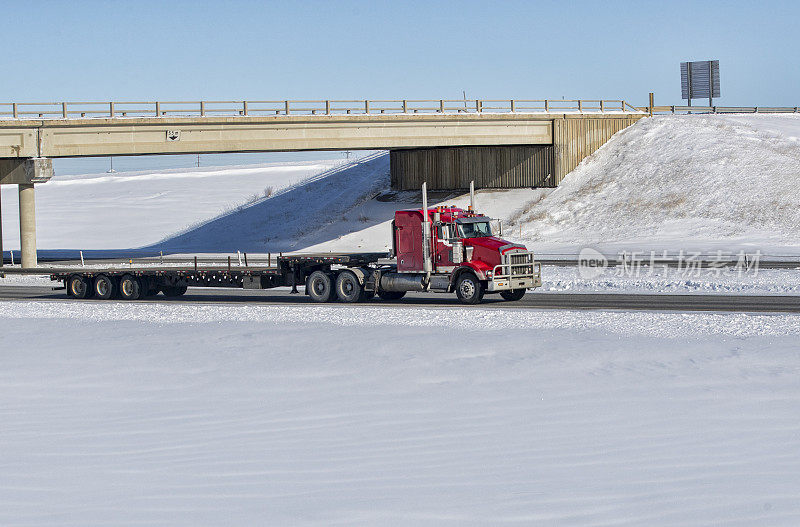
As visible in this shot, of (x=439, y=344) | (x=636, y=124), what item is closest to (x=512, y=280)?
(x=439, y=344)

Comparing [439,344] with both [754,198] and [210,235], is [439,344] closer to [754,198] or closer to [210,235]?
[754,198]

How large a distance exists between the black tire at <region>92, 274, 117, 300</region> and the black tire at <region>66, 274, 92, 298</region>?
0.80ft

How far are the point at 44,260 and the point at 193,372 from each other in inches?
2011

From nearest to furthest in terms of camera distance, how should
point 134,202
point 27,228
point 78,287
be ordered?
1. point 78,287
2. point 27,228
3. point 134,202

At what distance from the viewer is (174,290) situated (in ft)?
116

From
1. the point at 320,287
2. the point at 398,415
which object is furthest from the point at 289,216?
the point at 398,415

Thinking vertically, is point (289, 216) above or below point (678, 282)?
above

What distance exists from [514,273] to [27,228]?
3600 cm

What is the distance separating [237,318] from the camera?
2553 cm

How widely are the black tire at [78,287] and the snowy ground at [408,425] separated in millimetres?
12758

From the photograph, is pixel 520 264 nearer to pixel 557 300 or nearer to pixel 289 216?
pixel 557 300

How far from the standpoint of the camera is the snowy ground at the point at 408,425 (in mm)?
8812

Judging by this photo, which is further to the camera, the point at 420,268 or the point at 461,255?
the point at 420,268

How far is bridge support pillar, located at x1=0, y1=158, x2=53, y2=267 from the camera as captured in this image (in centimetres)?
5566
